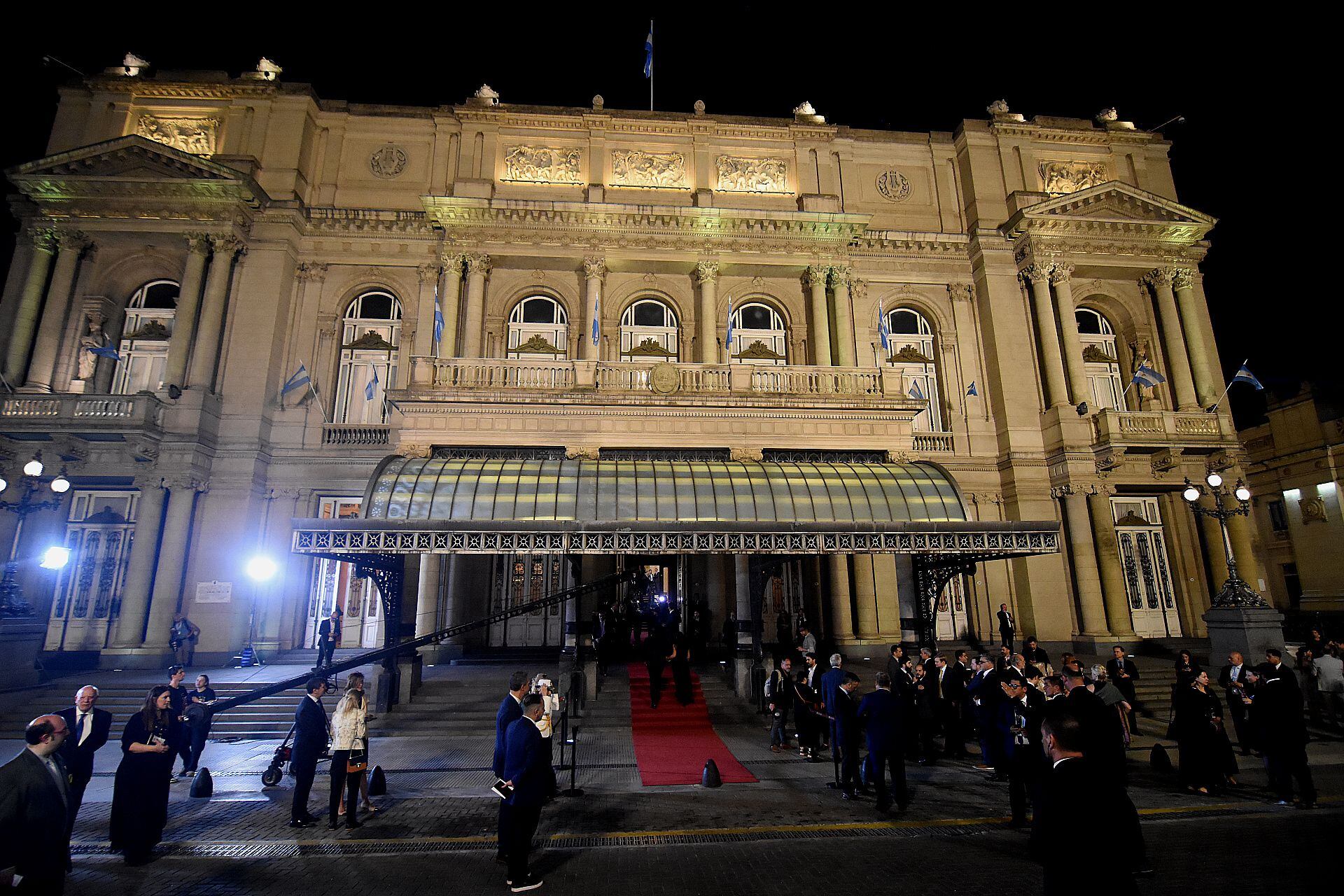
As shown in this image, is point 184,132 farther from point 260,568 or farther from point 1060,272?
point 1060,272

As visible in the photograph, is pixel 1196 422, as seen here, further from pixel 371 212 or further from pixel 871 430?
pixel 371 212

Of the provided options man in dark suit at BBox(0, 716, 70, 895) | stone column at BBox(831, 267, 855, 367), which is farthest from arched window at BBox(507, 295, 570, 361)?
man in dark suit at BBox(0, 716, 70, 895)

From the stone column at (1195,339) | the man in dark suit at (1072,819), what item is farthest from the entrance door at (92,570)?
the stone column at (1195,339)

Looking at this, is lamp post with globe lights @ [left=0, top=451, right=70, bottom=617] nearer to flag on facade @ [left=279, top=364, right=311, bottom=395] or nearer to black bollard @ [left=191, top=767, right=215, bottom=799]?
flag on facade @ [left=279, top=364, right=311, bottom=395]

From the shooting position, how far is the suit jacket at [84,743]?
6945 millimetres

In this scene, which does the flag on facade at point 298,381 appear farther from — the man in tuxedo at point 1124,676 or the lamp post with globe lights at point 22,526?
the man in tuxedo at point 1124,676

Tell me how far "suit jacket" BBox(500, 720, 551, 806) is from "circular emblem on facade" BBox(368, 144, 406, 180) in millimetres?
24864

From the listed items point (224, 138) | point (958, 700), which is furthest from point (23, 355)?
point (958, 700)

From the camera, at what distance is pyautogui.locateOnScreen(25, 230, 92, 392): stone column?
21.1 m

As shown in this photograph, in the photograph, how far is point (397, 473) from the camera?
16125 millimetres

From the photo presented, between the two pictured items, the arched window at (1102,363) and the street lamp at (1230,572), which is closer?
the street lamp at (1230,572)

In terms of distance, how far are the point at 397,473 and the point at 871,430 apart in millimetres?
13783

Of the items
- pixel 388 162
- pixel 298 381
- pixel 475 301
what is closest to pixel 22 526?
pixel 298 381

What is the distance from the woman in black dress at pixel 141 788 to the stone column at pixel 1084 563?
24.9 m
